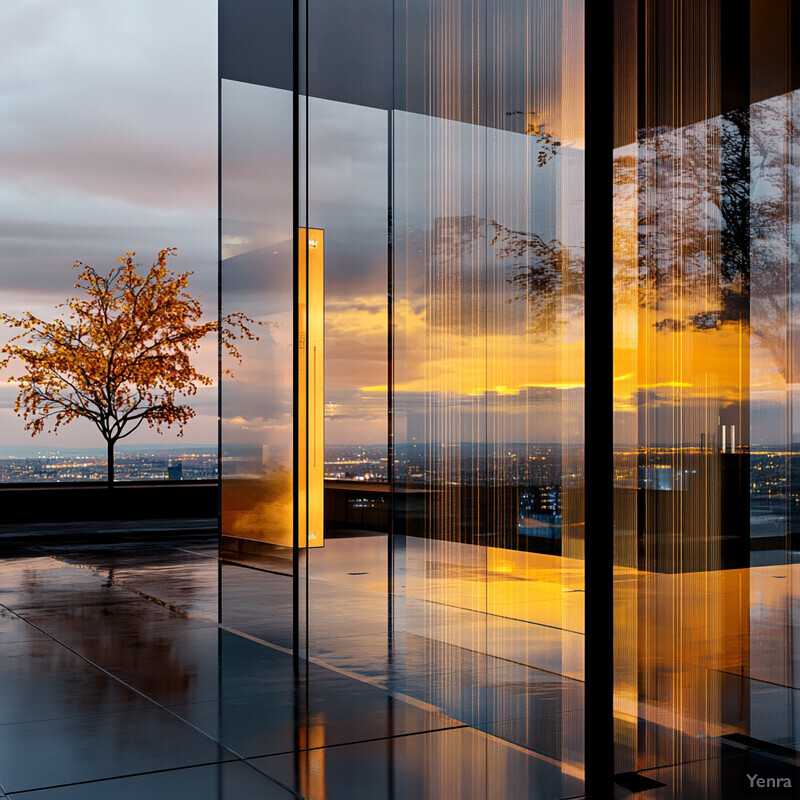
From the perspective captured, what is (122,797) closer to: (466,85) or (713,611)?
(713,611)

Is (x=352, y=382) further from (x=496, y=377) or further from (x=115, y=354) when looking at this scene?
(x=115, y=354)

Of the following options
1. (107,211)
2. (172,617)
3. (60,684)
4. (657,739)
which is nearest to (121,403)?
(107,211)

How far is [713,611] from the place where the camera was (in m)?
3.07

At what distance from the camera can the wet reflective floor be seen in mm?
3559

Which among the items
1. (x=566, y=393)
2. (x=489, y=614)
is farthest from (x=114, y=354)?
(x=566, y=393)

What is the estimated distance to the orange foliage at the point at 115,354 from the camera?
50.9 feet

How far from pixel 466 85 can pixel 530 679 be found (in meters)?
2.28

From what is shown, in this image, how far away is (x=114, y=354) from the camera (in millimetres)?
15961

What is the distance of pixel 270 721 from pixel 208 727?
0.87ft

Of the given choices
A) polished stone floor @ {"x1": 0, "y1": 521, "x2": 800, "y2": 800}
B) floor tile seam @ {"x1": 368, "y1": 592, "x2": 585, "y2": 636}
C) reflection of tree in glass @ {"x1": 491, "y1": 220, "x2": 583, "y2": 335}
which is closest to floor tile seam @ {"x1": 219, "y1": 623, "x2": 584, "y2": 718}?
polished stone floor @ {"x1": 0, "y1": 521, "x2": 800, "y2": 800}

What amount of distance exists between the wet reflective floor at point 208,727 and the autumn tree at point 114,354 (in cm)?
889

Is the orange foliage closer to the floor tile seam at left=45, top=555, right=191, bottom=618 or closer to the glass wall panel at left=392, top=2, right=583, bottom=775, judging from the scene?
the floor tile seam at left=45, top=555, right=191, bottom=618

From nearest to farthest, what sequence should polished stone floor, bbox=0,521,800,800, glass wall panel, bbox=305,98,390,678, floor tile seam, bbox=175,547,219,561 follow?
polished stone floor, bbox=0,521,800,800, glass wall panel, bbox=305,98,390,678, floor tile seam, bbox=175,547,219,561

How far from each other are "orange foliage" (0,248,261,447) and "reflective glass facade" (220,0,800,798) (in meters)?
11.3
